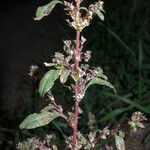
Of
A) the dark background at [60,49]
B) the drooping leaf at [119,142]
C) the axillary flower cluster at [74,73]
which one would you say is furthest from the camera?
the dark background at [60,49]

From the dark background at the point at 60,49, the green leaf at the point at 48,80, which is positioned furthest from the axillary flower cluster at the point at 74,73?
the dark background at the point at 60,49

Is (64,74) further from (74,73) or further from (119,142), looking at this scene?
(119,142)

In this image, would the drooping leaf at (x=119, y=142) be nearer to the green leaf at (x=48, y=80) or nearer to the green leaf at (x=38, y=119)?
the green leaf at (x=38, y=119)

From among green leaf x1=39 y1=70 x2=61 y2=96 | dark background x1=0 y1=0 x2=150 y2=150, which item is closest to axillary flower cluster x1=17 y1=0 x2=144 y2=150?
green leaf x1=39 y1=70 x2=61 y2=96

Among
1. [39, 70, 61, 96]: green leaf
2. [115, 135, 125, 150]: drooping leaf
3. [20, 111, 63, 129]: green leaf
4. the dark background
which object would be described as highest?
the dark background

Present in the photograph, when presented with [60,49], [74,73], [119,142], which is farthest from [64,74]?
[60,49]

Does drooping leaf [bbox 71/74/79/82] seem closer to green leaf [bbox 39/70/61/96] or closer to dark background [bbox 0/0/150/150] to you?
green leaf [bbox 39/70/61/96]

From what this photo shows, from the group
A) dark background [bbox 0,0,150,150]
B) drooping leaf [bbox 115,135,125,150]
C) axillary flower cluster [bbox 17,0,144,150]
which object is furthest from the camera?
dark background [bbox 0,0,150,150]

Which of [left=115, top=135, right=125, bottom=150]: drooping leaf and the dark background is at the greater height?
the dark background

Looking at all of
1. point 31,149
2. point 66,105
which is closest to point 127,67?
point 66,105
